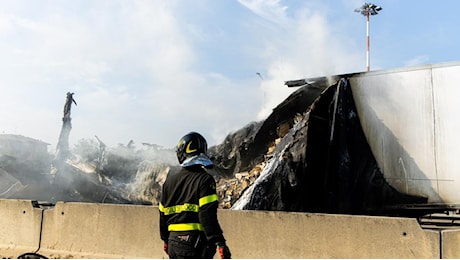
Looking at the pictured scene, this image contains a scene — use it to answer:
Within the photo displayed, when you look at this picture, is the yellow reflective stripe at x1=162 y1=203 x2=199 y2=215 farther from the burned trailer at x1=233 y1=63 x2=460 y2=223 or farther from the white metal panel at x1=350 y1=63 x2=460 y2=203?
the white metal panel at x1=350 y1=63 x2=460 y2=203

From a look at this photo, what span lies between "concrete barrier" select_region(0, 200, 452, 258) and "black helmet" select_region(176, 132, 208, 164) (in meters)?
1.68

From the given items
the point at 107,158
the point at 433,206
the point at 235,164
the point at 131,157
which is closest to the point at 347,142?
the point at 433,206

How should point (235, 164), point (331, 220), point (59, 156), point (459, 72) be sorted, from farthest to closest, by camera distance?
1. point (59, 156)
2. point (235, 164)
3. point (459, 72)
4. point (331, 220)

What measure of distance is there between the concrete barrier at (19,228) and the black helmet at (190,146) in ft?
11.6

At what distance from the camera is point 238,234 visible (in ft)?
15.6

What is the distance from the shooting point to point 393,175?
21.5ft

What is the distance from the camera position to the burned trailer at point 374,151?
6.25 m

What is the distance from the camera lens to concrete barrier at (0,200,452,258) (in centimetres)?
400

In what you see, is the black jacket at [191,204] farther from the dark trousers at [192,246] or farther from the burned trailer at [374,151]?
the burned trailer at [374,151]

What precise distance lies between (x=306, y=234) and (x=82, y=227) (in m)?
3.02

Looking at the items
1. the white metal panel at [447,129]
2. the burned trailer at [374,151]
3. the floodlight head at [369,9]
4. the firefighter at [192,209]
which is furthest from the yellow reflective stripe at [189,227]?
the floodlight head at [369,9]

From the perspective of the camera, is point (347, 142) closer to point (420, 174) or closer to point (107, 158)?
point (420, 174)

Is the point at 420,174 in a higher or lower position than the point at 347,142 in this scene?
lower

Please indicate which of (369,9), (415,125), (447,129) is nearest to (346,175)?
(415,125)
